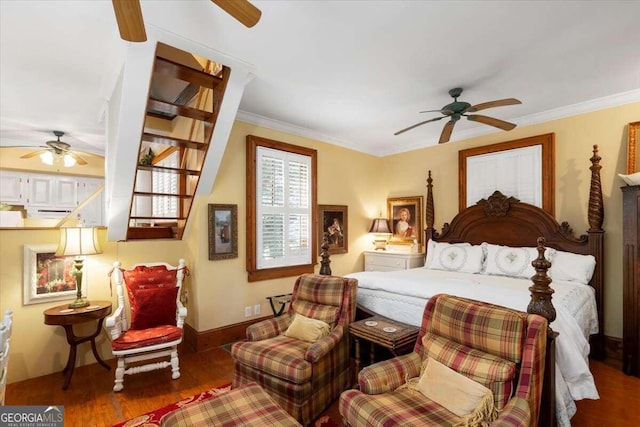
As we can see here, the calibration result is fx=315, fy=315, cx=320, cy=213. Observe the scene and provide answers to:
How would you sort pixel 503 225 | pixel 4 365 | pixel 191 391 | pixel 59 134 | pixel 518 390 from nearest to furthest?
pixel 4 365 → pixel 518 390 → pixel 191 391 → pixel 503 225 → pixel 59 134

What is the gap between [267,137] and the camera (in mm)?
3973

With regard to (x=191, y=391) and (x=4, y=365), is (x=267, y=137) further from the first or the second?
(x=4, y=365)

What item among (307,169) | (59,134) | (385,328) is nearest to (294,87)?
(307,169)

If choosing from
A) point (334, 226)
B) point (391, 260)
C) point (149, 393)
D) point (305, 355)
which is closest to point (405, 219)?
point (391, 260)

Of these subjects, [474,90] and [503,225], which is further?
[503,225]

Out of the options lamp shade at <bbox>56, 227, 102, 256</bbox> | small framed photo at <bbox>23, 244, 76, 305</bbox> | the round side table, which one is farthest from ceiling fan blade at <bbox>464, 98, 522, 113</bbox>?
small framed photo at <bbox>23, 244, 76, 305</bbox>

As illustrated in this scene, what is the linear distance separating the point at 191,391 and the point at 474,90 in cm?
375

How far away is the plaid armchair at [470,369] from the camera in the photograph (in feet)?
5.09

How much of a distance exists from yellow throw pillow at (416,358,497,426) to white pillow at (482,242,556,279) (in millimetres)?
2188

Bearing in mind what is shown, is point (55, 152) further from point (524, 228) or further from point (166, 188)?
point (524, 228)

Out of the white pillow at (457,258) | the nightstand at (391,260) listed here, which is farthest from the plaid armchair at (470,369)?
the nightstand at (391,260)

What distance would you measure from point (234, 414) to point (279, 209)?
8.93 feet

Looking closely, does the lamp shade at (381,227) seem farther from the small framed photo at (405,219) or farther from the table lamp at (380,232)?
the small framed photo at (405,219)

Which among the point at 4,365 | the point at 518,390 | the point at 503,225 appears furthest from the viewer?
the point at 503,225
